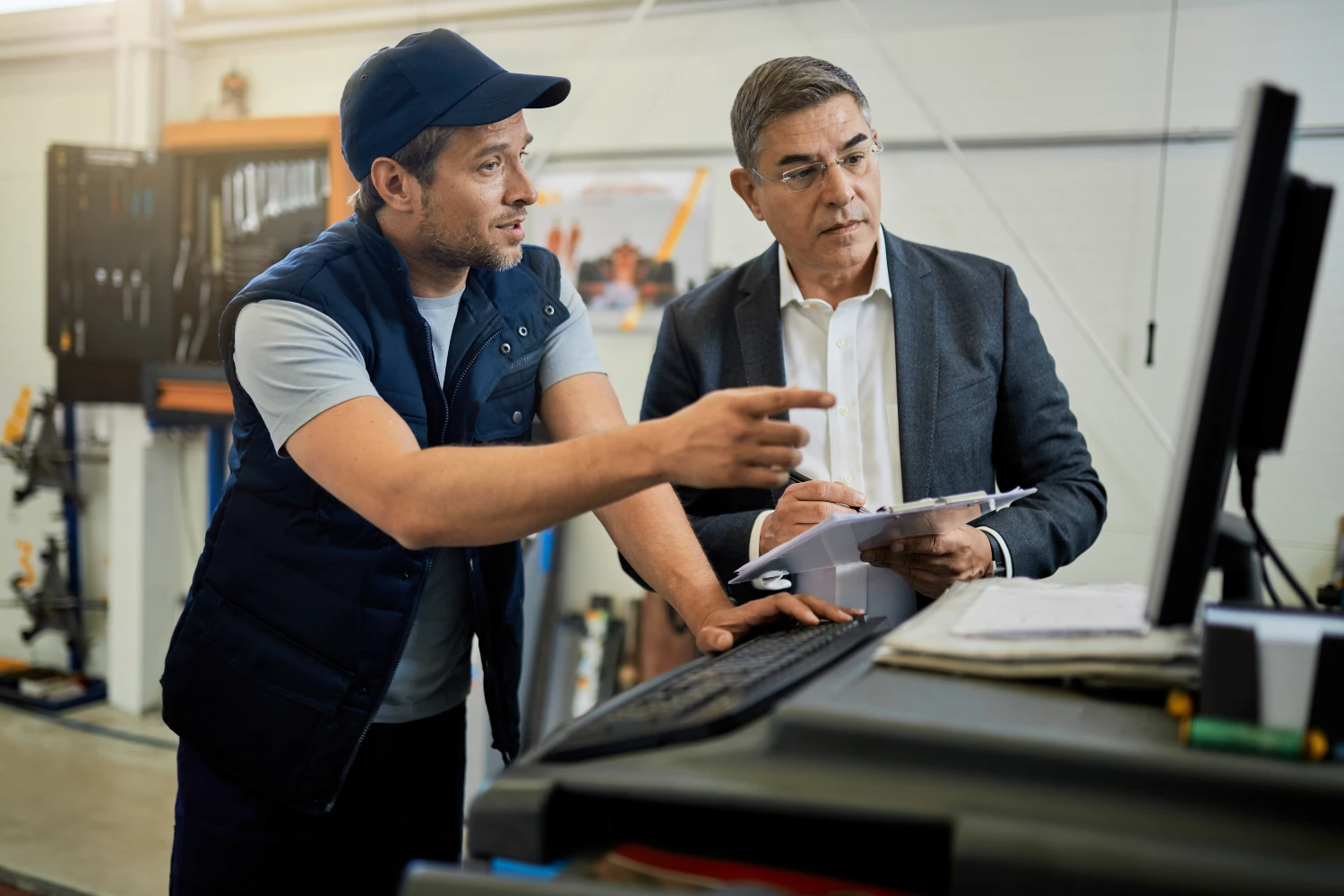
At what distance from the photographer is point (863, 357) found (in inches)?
67.6

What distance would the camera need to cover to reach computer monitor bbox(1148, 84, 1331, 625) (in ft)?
2.18

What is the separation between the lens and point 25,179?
489 centimetres

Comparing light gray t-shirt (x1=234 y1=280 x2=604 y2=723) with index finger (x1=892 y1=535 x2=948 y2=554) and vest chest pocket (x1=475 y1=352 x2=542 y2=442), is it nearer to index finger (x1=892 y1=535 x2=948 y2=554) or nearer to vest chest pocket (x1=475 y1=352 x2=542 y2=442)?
vest chest pocket (x1=475 y1=352 x2=542 y2=442)

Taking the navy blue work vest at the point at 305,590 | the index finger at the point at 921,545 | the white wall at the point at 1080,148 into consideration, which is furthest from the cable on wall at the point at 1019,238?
the navy blue work vest at the point at 305,590

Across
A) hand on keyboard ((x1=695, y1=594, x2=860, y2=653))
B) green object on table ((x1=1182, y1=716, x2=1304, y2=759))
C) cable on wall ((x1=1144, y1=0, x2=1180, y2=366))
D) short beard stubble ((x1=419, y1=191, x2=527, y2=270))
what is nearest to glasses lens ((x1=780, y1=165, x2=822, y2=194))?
short beard stubble ((x1=419, y1=191, x2=527, y2=270))

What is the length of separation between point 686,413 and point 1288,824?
52cm

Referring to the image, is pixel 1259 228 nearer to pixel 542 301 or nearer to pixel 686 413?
pixel 686 413

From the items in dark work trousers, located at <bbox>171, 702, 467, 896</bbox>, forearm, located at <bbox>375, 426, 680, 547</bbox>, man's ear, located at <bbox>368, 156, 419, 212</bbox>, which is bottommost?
dark work trousers, located at <bbox>171, 702, 467, 896</bbox>

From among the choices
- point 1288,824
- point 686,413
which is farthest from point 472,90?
point 1288,824

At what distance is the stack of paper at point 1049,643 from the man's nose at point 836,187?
0.87 meters

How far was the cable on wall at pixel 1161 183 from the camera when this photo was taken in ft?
10.2

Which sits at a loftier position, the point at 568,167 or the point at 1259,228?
the point at 568,167

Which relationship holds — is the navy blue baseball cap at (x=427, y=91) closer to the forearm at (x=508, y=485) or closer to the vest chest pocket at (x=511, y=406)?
the vest chest pocket at (x=511, y=406)

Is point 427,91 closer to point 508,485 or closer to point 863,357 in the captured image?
point 508,485
